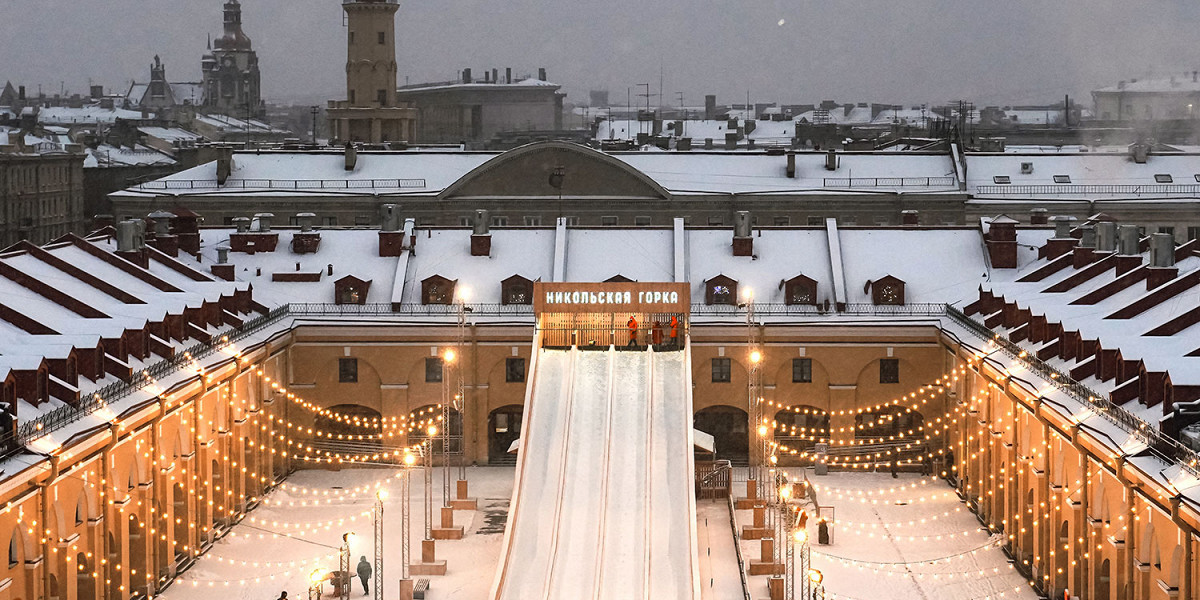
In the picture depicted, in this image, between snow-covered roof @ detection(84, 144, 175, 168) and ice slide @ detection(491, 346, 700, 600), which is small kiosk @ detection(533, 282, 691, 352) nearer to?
ice slide @ detection(491, 346, 700, 600)

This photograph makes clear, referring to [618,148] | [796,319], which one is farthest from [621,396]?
[618,148]

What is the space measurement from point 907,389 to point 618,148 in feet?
173

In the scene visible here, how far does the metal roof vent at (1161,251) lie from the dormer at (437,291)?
2378cm

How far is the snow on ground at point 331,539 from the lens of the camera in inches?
1905

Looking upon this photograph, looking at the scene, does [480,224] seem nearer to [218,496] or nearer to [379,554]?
[218,496]

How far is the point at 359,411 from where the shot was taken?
64750 mm

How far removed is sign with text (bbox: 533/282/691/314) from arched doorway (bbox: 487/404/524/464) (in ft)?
18.0

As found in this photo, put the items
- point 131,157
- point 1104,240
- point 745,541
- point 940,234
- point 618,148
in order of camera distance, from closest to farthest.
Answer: point 745,541 → point 1104,240 → point 940,234 → point 618,148 → point 131,157

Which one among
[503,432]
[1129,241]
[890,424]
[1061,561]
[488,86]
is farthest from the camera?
[488,86]

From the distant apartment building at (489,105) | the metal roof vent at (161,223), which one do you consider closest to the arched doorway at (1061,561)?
the metal roof vent at (161,223)

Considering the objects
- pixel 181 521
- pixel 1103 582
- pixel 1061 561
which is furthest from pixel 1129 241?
pixel 181 521

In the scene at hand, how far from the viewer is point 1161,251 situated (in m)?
53.2

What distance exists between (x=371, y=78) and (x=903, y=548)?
75.7 meters

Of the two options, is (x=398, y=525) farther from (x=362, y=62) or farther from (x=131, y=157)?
(x=131, y=157)
